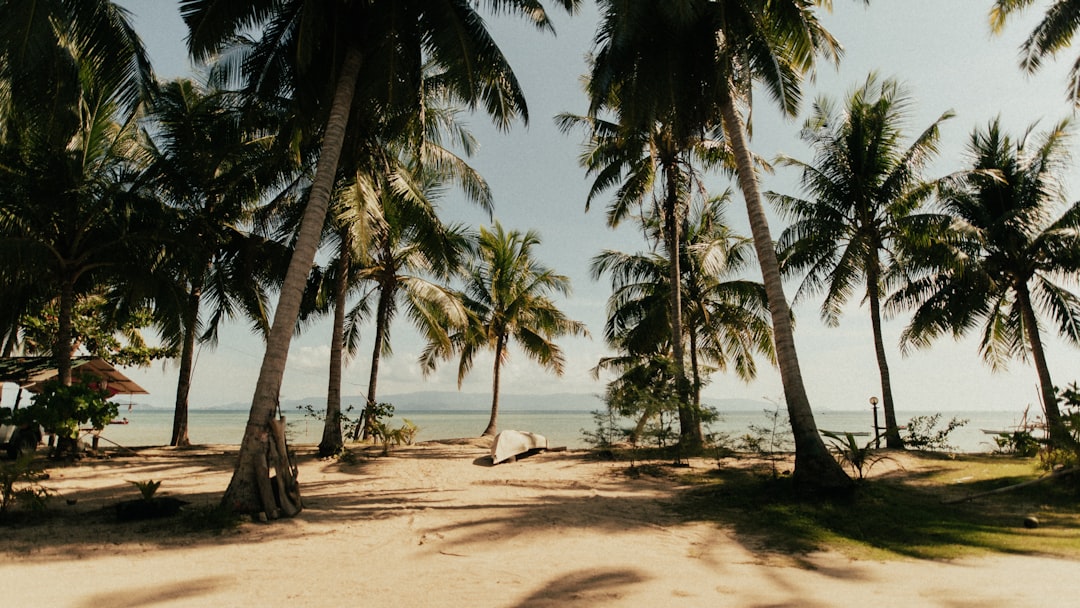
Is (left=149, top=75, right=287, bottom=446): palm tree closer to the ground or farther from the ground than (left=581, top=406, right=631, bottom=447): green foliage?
farther from the ground

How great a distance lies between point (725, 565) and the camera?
4996mm

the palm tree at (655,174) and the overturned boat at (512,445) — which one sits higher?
the palm tree at (655,174)

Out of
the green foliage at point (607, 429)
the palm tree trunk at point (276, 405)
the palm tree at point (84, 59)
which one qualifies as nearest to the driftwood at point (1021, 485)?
the green foliage at point (607, 429)

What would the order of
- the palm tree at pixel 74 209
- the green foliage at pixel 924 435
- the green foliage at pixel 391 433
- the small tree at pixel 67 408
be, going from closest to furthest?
the small tree at pixel 67 408
the palm tree at pixel 74 209
the green foliage at pixel 924 435
the green foliage at pixel 391 433

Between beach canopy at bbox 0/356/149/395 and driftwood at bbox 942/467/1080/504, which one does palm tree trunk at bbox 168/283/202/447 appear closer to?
beach canopy at bbox 0/356/149/395

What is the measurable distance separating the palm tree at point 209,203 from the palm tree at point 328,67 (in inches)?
105

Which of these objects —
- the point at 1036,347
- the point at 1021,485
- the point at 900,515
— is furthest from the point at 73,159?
the point at 1036,347

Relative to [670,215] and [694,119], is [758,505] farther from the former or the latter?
[670,215]

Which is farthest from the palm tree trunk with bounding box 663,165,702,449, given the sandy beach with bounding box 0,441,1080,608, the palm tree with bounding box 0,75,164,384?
the palm tree with bounding box 0,75,164,384

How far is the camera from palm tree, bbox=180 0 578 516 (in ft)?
23.0

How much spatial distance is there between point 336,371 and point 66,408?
16.6ft

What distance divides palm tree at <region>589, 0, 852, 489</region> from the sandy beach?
3340 mm

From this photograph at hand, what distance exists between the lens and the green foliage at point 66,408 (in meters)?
9.37

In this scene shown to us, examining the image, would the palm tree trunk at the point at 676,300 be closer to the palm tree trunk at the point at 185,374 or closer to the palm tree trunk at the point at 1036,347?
the palm tree trunk at the point at 1036,347
